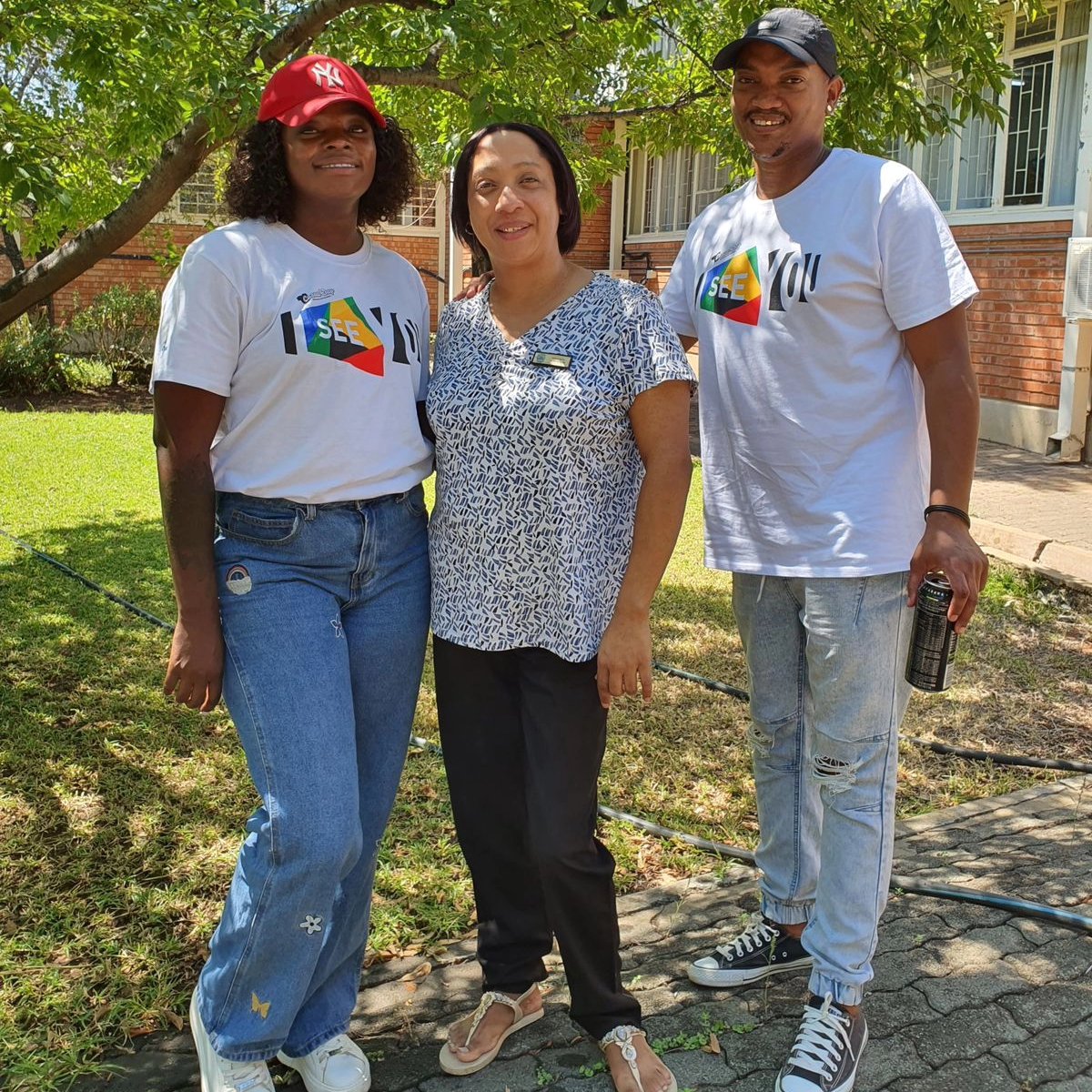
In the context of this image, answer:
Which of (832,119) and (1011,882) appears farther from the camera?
(832,119)

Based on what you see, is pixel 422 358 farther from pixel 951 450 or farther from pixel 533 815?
pixel 951 450

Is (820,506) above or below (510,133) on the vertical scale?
below

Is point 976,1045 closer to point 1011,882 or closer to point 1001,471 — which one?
point 1011,882

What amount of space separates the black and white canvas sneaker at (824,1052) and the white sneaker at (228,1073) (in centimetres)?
118

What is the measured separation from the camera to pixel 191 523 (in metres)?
2.44

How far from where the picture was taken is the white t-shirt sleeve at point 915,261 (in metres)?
2.59

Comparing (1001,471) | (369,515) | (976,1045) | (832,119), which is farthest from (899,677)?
(1001,471)

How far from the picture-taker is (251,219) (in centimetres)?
258

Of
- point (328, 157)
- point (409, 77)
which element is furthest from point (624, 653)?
point (409, 77)

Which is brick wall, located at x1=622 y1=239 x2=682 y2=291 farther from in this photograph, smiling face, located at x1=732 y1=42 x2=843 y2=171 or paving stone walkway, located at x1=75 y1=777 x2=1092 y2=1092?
smiling face, located at x1=732 y1=42 x2=843 y2=171

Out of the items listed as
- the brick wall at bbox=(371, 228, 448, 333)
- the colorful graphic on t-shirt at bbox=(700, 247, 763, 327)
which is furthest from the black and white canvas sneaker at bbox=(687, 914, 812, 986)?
the brick wall at bbox=(371, 228, 448, 333)

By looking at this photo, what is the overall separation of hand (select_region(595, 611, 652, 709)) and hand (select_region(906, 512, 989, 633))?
2.16ft

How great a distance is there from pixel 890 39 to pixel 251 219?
3.61m

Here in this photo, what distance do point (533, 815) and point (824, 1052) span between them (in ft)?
2.98
